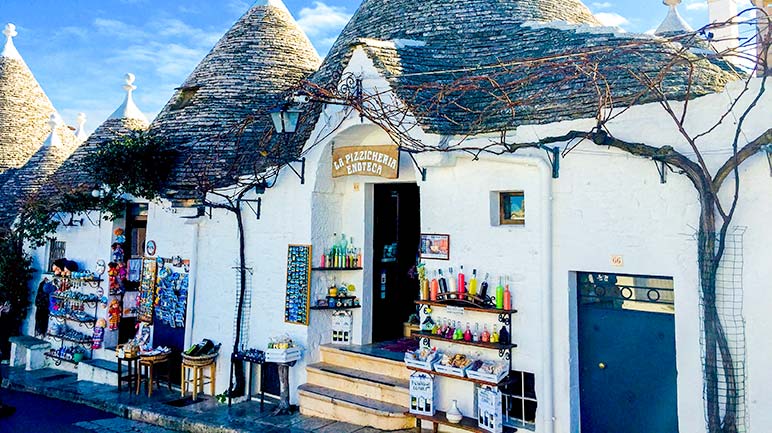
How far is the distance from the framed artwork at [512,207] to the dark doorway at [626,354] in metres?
1.09

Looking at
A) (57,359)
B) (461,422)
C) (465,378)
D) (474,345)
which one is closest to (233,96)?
(57,359)

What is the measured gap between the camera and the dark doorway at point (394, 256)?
31.8 ft

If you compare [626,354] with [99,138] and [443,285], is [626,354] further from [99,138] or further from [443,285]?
[99,138]

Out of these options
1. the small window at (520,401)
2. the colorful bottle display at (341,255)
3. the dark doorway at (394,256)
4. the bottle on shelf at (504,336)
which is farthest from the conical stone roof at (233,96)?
the small window at (520,401)

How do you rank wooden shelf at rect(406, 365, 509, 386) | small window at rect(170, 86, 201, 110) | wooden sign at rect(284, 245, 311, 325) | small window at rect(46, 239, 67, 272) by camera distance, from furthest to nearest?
small window at rect(170, 86, 201, 110) → small window at rect(46, 239, 67, 272) → wooden sign at rect(284, 245, 311, 325) → wooden shelf at rect(406, 365, 509, 386)

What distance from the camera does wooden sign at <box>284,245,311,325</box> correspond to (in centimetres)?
889

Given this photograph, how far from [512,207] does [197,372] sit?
603 cm

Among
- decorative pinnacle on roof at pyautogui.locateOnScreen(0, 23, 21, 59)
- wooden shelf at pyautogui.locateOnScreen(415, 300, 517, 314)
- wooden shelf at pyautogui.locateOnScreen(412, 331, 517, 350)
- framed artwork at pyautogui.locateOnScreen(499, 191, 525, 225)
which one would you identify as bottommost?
wooden shelf at pyautogui.locateOnScreen(412, 331, 517, 350)

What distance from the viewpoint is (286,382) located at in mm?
8555

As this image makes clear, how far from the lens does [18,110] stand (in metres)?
18.2

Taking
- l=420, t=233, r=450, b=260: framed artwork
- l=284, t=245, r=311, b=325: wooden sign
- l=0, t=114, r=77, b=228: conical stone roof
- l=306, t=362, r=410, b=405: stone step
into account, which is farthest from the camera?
l=0, t=114, r=77, b=228: conical stone roof

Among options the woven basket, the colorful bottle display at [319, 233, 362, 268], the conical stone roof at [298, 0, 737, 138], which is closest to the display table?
the woven basket

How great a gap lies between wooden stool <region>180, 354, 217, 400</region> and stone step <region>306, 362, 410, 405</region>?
1.98m

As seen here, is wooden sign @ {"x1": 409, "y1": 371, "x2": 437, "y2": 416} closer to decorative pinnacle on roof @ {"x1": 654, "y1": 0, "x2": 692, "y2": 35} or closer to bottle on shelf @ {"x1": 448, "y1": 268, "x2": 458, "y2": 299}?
bottle on shelf @ {"x1": 448, "y1": 268, "x2": 458, "y2": 299}
